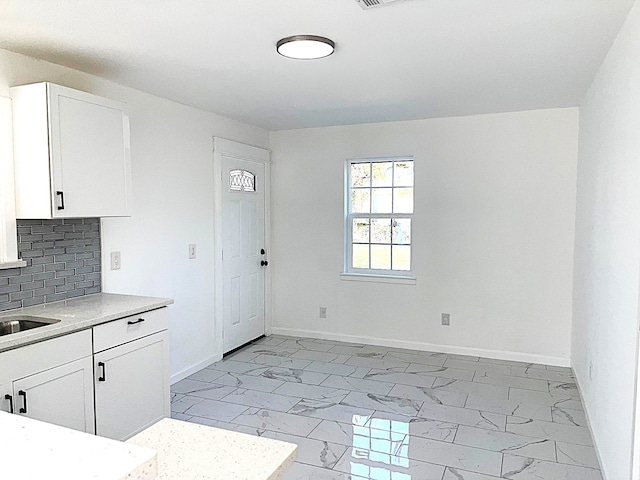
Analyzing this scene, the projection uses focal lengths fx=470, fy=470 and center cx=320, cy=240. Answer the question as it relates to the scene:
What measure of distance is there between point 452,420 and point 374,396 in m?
0.64

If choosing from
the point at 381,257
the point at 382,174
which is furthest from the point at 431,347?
the point at 382,174

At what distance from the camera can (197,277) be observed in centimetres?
414

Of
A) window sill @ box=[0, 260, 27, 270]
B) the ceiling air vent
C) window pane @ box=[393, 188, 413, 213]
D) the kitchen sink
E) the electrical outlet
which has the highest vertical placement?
the ceiling air vent

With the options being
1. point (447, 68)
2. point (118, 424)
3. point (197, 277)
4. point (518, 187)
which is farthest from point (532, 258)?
point (118, 424)

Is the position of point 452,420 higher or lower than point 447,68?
lower

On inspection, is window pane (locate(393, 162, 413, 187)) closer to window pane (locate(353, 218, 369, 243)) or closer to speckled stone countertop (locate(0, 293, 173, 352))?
window pane (locate(353, 218, 369, 243))

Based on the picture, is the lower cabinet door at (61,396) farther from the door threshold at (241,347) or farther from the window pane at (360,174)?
the window pane at (360,174)

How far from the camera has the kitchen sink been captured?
2479 millimetres

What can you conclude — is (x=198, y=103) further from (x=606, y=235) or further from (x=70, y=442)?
(x=70, y=442)

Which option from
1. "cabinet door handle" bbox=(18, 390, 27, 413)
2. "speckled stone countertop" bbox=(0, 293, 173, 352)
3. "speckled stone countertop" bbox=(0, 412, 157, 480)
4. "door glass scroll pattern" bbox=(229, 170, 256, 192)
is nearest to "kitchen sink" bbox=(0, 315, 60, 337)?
"speckled stone countertop" bbox=(0, 293, 173, 352)

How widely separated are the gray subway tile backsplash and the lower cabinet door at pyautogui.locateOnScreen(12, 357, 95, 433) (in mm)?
664

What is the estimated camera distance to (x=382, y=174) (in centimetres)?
494

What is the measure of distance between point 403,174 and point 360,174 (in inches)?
18.6

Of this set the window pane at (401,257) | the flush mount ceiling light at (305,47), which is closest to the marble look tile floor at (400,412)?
the window pane at (401,257)
